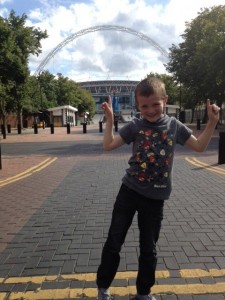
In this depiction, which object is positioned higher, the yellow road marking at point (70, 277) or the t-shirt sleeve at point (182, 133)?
the t-shirt sleeve at point (182, 133)

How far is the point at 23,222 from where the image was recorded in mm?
6230

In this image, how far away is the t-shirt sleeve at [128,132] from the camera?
329 cm

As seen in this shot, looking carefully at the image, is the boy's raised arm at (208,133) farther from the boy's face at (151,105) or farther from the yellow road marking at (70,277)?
the yellow road marking at (70,277)

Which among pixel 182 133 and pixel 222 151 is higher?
pixel 182 133

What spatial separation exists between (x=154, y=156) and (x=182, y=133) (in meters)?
0.36

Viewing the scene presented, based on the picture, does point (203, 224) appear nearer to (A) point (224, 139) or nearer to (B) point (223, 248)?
(B) point (223, 248)

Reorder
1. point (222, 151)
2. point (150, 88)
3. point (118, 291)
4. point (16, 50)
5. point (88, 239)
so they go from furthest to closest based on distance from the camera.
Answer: point (16, 50) < point (222, 151) < point (88, 239) < point (118, 291) < point (150, 88)

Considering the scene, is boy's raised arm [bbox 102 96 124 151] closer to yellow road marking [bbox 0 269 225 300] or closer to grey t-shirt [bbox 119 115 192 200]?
grey t-shirt [bbox 119 115 192 200]

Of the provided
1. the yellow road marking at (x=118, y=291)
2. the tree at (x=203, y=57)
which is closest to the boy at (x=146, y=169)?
the yellow road marking at (x=118, y=291)

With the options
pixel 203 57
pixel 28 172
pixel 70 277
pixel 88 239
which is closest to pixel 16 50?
pixel 203 57

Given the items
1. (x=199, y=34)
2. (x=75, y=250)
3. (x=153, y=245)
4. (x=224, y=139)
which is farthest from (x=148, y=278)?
(x=199, y=34)

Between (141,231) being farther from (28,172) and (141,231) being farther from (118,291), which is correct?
(28,172)

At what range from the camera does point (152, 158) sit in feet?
10.4

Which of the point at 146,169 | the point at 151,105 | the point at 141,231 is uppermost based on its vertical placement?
the point at 151,105
